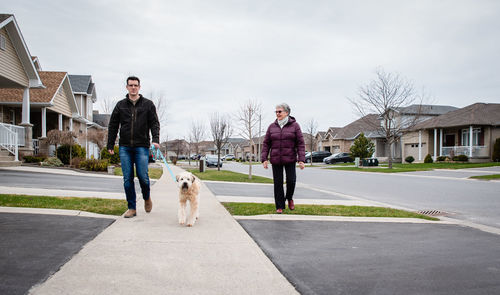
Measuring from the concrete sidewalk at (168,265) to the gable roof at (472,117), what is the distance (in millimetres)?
34948

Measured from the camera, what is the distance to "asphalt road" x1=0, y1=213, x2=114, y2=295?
8.61ft

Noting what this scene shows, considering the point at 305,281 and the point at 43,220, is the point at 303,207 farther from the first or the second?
the point at 43,220

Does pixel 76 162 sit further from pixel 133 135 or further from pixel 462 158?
pixel 462 158

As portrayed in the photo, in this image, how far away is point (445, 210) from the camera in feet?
25.0

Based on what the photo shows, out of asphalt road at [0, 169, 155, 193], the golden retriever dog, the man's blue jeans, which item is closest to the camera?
the golden retriever dog

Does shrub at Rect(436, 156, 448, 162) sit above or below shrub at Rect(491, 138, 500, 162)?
below

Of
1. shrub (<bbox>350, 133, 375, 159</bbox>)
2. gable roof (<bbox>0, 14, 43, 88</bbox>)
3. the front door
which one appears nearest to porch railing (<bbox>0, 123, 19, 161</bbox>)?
gable roof (<bbox>0, 14, 43, 88</bbox>)

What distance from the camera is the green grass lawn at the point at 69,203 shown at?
17.8 feet

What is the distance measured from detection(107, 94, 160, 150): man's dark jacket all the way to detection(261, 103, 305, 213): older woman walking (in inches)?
82.4

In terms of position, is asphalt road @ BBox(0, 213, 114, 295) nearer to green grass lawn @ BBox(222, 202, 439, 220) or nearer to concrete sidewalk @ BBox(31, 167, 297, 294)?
concrete sidewalk @ BBox(31, 167, 297, 294)

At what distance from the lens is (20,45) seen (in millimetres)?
14930

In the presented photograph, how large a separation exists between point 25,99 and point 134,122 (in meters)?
13.8

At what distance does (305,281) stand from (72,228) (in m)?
3.08

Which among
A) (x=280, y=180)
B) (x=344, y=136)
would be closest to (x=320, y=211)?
(x=280, y=180)
